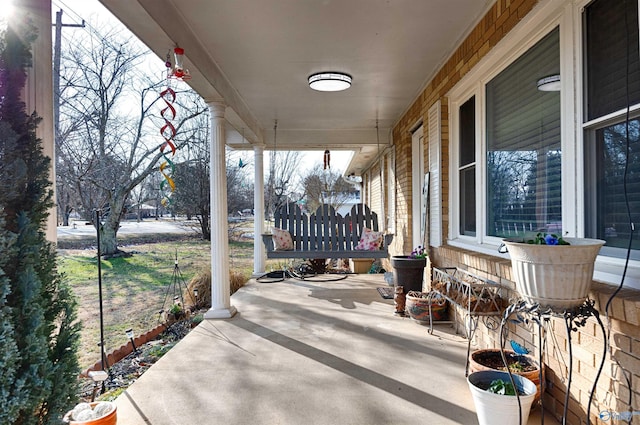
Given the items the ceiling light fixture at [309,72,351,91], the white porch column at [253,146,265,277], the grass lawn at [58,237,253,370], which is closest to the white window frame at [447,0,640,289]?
the ceiling light fixture at [309,72,351,91]

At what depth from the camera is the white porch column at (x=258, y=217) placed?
6.51 meters

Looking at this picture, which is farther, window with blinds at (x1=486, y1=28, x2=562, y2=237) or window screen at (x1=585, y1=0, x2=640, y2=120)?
window with blinds at (x1=486, y1=28, x2=562, y2=237)

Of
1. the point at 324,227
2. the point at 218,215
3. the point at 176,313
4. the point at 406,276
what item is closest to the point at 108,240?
the point at 176,313

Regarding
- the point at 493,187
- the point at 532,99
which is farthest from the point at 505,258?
the point at 532,99

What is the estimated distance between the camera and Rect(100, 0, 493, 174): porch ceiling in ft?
8.41

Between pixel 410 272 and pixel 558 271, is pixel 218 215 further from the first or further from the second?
pixel 558 271

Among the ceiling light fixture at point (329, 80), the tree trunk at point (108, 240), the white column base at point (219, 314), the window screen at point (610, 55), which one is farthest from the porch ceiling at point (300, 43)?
the tree trunk at point (108, 240)

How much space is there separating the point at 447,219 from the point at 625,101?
7.33ft

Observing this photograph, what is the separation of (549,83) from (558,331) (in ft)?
4.65

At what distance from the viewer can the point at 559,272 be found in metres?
1.43

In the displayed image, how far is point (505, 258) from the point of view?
257 centimetres

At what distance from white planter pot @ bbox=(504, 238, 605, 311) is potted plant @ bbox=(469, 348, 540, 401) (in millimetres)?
683

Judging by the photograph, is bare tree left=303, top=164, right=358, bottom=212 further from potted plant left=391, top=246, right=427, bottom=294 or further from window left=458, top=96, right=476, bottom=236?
window left=458, top=96, right=476, bottom=236

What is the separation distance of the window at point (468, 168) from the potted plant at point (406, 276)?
66 centimetres
